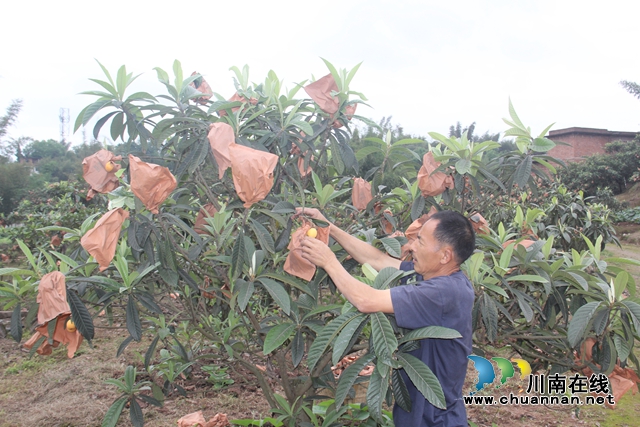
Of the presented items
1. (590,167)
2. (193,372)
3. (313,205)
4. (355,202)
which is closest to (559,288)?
(355,202)

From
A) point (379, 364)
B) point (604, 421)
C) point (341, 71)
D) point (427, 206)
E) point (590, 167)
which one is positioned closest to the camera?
point (379, 364)

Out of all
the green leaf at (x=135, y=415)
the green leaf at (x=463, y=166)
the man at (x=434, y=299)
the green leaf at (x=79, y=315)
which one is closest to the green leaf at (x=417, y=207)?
the green leaf at (x=463, y=166)

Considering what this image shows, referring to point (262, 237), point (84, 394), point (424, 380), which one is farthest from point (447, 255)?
point (84, 394)

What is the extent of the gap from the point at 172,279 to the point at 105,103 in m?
0.68

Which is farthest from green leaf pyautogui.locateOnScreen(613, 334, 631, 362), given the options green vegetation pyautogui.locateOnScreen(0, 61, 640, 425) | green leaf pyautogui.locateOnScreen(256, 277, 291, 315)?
green leaf pyautogui.locateOnScreen(256, 277, 291, 315)

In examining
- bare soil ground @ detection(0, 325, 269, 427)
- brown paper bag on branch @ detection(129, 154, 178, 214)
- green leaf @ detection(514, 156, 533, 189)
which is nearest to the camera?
brown paper bag on branch @ detection(129, 154, 178, 214)

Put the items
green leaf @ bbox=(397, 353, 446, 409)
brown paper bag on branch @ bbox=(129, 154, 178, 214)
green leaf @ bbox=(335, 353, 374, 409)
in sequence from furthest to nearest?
brown paper bag on branch @ bbox=(129, 154, 178, 214), green leaf @ bbox=(335, 353, 374, 409), green leaf @ bbox=(397, 353, 446, 409)

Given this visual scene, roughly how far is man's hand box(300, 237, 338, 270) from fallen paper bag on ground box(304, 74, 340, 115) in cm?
59

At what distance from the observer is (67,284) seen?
1678 mm

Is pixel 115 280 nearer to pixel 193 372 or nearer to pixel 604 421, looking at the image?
pixel 193 372

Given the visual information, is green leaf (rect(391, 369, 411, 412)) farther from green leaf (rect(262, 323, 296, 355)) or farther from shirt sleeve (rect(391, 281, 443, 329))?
green leaf (rect(262, 323, 296, 355))

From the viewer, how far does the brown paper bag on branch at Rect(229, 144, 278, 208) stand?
150 centimetres

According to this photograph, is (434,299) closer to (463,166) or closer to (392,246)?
(392,246)

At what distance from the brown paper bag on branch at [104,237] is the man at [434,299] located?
23.9 inches
